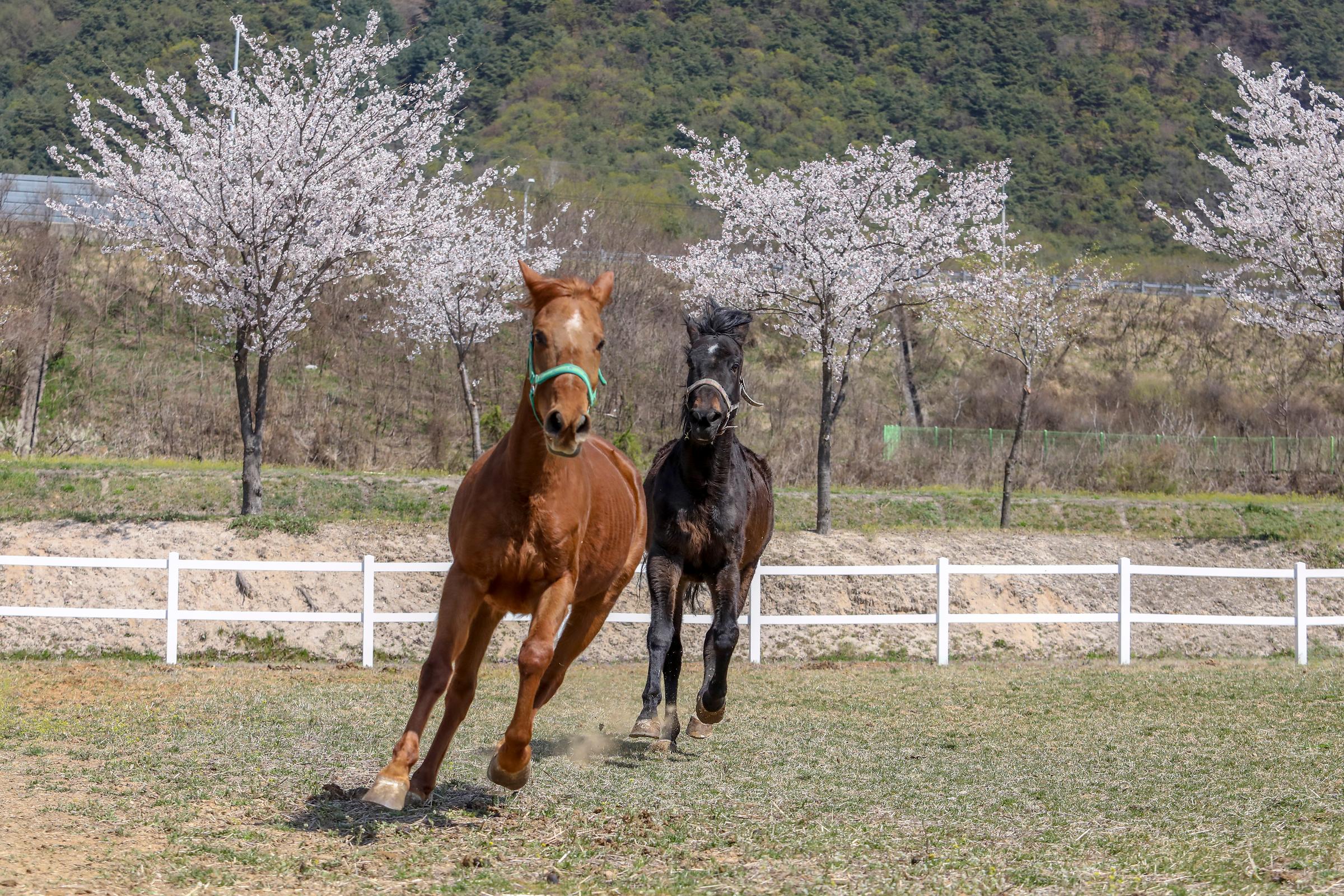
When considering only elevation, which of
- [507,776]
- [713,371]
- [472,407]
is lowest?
[507,776]

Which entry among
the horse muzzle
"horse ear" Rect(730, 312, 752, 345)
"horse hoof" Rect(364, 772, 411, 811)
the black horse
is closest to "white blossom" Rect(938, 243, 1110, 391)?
"horse ear" Rect(730, 312, 752, 345)

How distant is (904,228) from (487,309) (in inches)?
484

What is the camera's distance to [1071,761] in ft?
29.6

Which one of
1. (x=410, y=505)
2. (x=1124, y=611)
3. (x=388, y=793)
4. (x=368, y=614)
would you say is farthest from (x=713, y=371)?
(x=410, y=505)

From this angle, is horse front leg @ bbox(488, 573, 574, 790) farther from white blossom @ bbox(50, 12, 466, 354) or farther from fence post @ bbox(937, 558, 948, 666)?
white blossom @ bbox(50, 12, 466, 354)

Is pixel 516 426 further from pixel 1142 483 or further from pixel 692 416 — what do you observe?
pixel 1142 483

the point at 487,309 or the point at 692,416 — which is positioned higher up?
the point at 487,309

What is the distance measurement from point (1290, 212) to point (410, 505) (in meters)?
19.6

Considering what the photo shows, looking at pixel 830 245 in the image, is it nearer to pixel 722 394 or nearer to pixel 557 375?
pixel 722 394

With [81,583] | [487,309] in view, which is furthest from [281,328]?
[487,309]

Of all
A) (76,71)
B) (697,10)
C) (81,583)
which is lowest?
(81,583)

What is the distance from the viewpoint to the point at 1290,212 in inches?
1068

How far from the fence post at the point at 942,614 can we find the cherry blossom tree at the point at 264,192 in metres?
12.3

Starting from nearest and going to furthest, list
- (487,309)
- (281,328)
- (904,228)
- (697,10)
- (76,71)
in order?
→ (281,328) < (904,228) < (487,309) < (76,71) < (697,10)
